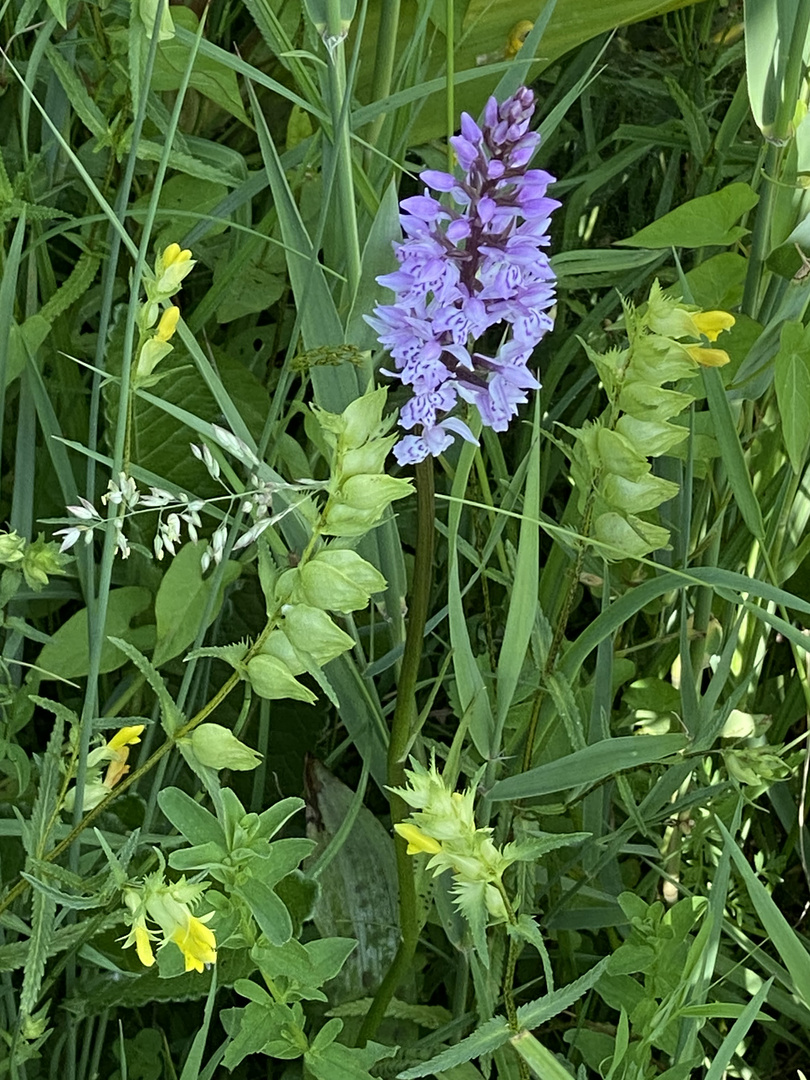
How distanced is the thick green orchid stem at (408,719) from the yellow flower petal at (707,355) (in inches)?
4.7

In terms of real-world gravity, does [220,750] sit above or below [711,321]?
below

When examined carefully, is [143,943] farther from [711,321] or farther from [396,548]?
[711,321]

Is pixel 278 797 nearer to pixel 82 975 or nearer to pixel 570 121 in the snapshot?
pixel 82 975

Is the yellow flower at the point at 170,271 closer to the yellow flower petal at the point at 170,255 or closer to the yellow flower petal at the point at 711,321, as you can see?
the yellow flower petal at the point at 170,255

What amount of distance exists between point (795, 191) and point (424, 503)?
0.28 m

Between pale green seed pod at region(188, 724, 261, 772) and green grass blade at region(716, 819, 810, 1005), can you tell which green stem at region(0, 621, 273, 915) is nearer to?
pale green seed pod at region(188, 724, 261, 772)

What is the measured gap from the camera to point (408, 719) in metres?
0.49

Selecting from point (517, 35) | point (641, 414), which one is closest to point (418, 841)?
point (641, 414)

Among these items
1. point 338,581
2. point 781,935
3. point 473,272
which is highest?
point 473,272

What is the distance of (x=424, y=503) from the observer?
1.49 feet

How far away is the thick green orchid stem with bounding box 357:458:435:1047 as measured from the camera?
18.0 inches

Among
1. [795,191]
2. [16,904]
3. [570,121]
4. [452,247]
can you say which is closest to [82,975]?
[16,904]

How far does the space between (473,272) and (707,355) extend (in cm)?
12

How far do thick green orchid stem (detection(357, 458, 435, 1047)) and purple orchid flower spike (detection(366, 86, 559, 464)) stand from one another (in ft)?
0.13
